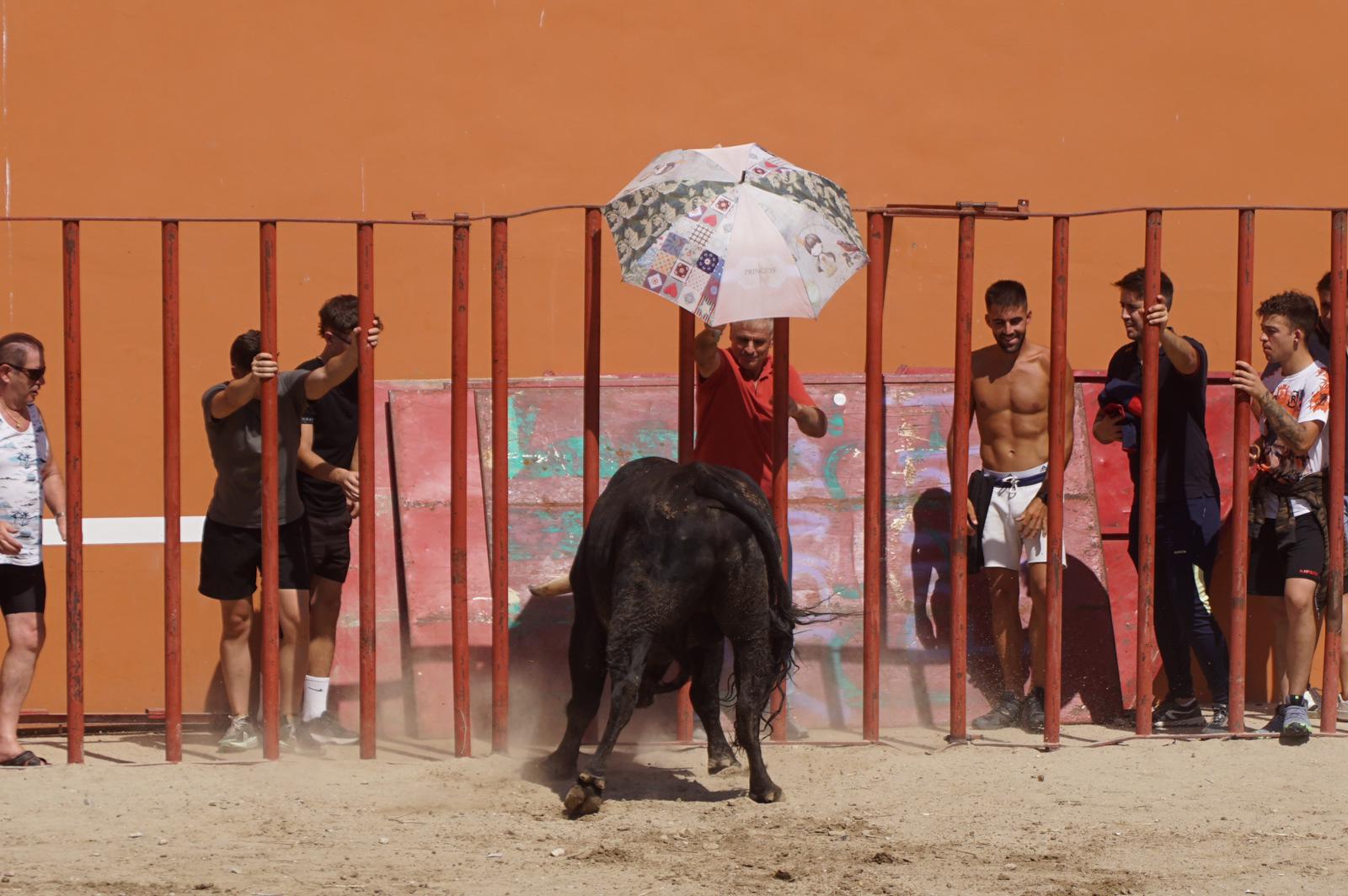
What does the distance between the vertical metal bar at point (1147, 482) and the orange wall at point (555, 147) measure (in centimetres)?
182

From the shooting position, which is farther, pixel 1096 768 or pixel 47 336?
pixel 47 336

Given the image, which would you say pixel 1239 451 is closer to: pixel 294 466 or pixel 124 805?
pixel 294 466

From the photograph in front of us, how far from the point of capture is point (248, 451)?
23.5 feet

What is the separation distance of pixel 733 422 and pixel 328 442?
68.3 inches

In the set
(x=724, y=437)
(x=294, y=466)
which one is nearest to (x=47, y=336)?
(x=294, y=466)

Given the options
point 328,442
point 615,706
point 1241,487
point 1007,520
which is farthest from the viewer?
point 1007,520

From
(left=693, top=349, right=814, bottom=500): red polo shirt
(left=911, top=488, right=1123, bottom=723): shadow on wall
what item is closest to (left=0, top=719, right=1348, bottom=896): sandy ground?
(left=911, top=488, right=1123, bottom=723): shadow on wall

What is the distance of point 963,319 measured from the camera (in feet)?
23.1

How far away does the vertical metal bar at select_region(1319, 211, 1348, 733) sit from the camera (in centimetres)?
709

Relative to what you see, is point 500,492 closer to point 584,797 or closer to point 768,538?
point 768,538

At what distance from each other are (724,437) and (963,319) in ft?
3.60

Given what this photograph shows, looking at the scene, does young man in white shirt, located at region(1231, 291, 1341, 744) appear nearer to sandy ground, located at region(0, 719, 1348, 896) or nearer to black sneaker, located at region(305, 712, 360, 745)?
sandy ground, located at region(0, 719, 1348, 896)

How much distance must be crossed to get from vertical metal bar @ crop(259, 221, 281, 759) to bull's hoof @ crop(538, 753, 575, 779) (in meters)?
1.09

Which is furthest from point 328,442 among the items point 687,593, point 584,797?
point 584,797
